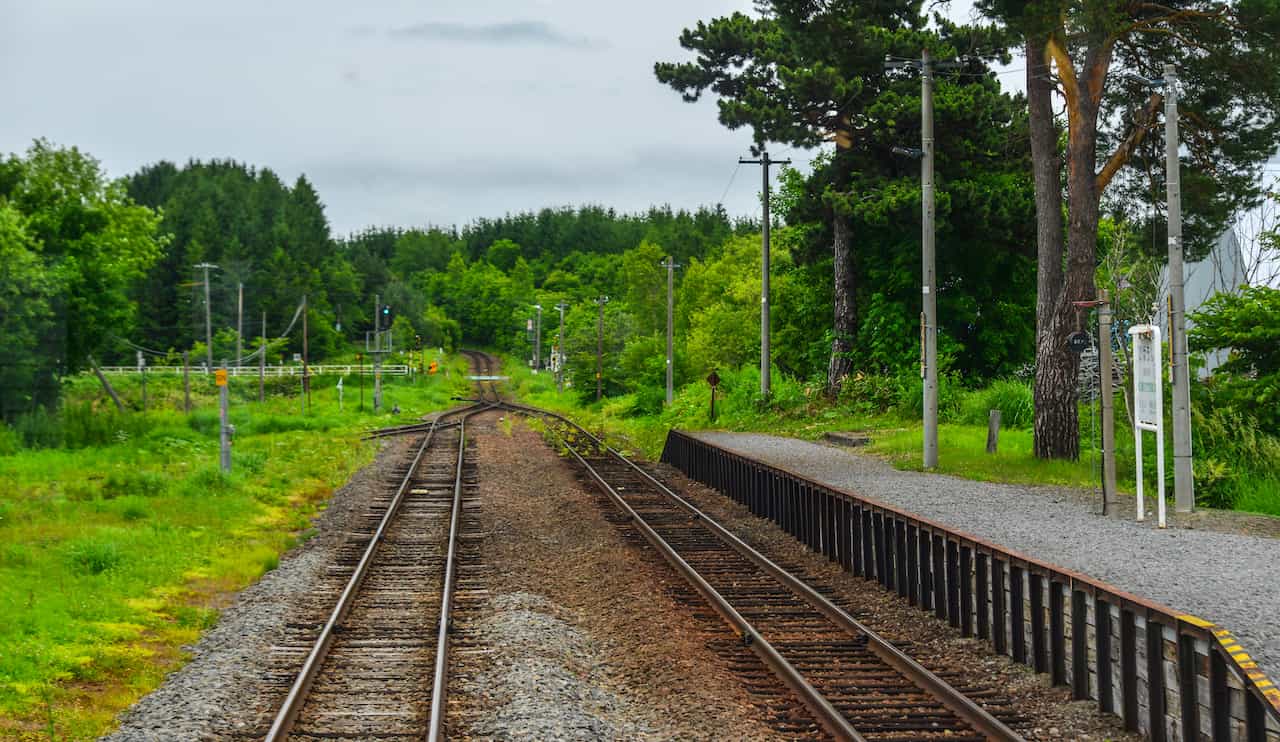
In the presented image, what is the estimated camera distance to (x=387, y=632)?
1185 centimetres

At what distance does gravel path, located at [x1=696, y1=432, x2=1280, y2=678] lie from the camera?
9586 mm

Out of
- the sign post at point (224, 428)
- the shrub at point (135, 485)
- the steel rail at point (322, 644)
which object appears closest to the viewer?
the steel rail at point (322, 644)

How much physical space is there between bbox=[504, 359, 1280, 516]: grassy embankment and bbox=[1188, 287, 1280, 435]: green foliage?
546mm

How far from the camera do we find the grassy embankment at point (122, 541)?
10.3 metres

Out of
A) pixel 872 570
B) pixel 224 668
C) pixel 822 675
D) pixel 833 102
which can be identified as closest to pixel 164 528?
pixel 224 668

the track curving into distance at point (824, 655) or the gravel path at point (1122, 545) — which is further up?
the gravel path at point (1122, 545)

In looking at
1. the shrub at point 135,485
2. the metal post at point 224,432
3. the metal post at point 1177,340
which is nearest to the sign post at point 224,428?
the metal post at point 224,432

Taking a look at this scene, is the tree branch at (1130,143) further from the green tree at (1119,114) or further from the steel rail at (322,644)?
the steel rail at (322,644)

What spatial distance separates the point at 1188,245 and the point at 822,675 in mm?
16386

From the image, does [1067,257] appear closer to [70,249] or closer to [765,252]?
[765,252]

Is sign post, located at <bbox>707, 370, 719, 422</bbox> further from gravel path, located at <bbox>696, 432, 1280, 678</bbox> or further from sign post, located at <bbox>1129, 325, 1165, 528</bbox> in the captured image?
sign post, located at <bbox>1129, 325, 1165, 528</bbox>

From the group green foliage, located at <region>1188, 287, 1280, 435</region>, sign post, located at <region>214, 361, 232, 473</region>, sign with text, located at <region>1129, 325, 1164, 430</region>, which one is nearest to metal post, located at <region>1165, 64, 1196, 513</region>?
sign with text, located at <region>1129, 325, 1164, 430</region>

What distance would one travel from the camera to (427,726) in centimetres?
851

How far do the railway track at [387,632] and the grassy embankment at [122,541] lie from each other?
1.32 meters
